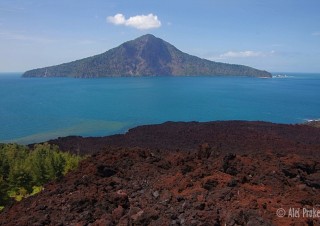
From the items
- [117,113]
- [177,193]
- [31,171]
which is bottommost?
[117,113]

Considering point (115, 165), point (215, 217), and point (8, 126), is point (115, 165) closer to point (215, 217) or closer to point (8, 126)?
point (215, 217)

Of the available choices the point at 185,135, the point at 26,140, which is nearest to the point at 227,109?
the point at 185,135

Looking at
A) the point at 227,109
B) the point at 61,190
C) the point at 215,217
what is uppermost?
the point at 215,217

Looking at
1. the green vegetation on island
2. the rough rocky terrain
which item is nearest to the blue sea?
the green vegetation on island

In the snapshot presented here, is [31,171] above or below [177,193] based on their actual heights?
below

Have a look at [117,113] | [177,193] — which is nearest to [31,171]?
[177,193]

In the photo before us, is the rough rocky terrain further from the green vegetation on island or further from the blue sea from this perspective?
the blue sea

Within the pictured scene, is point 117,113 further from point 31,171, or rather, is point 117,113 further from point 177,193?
point 177,193

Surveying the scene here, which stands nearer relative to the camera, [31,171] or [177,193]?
[177,193]

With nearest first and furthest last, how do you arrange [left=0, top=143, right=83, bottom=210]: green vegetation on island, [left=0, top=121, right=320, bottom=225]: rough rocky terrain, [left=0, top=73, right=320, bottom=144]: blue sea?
[left=0, top=121, right=320, bottom=225]: rough rocky terrain, [left=0, top=143, right=83, bottom=210]: green vegetation on island, [left=0, top=73, right=320, bottom=144]: blue sea

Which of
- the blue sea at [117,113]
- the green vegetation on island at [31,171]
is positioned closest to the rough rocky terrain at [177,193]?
the green vegetation on island at [31,171]

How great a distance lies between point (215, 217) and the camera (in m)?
15.2

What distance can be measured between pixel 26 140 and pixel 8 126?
65.2 ft

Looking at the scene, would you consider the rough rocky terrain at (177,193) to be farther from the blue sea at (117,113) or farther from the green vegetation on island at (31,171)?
the blue sea at (117,113)
